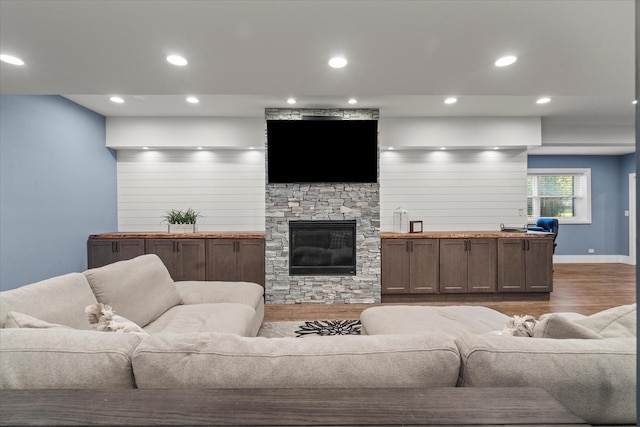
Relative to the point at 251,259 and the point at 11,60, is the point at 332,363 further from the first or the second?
the point at 251,259

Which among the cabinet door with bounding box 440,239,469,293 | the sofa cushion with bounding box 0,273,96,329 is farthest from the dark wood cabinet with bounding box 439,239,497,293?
the sofa cushion with bounding box 0,273,96,329

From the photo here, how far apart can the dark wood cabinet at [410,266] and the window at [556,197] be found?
4.17 meters

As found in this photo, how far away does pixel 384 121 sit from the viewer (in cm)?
464

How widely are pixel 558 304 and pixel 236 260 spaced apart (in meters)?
4.35

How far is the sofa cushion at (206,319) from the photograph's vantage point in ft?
6.82

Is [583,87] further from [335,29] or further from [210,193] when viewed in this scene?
[210,193]

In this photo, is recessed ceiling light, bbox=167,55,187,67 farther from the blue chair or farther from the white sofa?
the blue chair

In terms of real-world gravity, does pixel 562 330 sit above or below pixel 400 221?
below

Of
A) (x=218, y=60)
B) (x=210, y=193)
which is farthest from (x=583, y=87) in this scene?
(x=210, y=193)

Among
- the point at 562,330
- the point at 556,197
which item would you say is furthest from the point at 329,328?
the point at 556,197

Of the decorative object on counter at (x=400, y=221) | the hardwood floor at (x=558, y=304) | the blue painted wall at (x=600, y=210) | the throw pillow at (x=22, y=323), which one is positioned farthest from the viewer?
the blue painted wall at (x=600, y=210)

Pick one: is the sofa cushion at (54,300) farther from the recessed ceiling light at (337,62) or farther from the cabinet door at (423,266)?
the cabinet door at (423,266)

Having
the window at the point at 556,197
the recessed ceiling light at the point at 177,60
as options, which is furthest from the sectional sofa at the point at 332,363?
the window at the point at 556,197

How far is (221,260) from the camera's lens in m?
4.35
